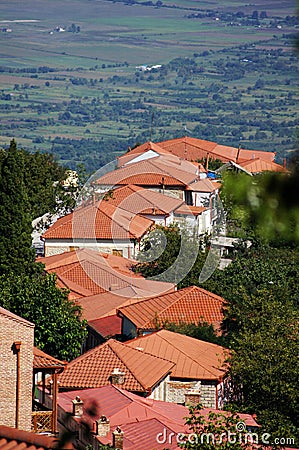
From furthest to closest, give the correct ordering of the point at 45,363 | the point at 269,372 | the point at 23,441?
1. the point at 269,372
2. the point at 45,363
3. the point at 23,441

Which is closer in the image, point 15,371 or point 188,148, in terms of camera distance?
point 15,371

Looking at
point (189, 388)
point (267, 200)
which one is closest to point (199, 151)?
point (189, 388)

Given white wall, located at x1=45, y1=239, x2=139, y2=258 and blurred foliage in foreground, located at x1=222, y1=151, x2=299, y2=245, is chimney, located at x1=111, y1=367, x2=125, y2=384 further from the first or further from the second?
white wall, located at x1=45, y1=239, x2=139, y2=258

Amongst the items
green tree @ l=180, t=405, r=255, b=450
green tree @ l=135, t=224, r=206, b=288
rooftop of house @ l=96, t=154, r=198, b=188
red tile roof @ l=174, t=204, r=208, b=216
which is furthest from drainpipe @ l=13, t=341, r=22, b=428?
rooftop of house @ l=96, t=154, r=198, b=188

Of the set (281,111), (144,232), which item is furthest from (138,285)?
(281,111)

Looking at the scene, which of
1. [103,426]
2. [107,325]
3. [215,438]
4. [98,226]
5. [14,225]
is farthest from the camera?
[98,226]

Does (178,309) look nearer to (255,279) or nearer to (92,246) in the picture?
(255,279)
